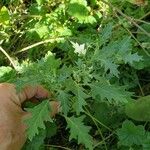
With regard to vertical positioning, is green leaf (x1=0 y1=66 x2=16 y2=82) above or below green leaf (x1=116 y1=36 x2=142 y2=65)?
below

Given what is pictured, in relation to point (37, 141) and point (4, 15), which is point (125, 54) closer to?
point (37, 141)

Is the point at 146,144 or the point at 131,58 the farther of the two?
the point at 146,144

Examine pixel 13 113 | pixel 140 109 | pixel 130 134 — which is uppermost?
pixel 13 113

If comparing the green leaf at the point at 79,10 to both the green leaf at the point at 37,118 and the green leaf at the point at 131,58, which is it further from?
the green leaf at the point at 37,118

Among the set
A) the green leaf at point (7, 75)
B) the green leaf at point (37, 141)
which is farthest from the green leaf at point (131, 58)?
the green leaf at point (7, 75)

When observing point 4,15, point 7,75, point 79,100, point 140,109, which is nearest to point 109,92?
point 79,100

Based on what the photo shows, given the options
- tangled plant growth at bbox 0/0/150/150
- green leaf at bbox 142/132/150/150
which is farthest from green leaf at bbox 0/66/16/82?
green leaf at bbox 142/132/150/150

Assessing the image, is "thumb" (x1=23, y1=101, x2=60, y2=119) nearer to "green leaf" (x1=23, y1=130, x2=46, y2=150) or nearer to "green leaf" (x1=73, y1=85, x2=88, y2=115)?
"green leaf" (x1=23, y1=130, x2=46, y2=150)

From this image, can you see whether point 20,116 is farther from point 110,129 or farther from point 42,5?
point 42,5
